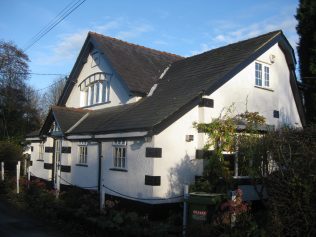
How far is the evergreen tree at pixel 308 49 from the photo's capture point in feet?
55.1

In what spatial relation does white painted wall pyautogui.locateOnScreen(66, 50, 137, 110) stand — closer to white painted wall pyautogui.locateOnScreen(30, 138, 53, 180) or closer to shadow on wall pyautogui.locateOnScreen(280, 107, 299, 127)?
white painted wall pyautogui.locateOnScreen(30, 138, 53, 180)

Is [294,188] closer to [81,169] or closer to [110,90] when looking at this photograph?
[81,169]

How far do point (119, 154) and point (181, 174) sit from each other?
2.65 m

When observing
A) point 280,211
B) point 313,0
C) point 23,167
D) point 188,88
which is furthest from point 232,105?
point 23,167

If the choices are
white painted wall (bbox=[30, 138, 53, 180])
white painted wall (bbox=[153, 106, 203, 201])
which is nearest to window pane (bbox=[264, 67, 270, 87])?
white painted wall (bbox=[153, 106, 203, 201])

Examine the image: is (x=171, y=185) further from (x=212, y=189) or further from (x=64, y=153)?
(x=64, y=153)

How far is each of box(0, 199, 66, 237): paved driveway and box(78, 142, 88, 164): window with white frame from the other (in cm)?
387

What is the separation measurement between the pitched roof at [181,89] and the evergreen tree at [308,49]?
1208 millimetres

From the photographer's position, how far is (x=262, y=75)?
54.6ft

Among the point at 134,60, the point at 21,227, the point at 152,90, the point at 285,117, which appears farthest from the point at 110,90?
the point at 21,227

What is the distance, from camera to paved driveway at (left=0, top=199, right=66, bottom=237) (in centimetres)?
1087

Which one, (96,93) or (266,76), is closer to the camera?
(266,76)

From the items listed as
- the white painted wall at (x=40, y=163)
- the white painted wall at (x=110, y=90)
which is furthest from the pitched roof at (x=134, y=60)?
the white painted wall at (x=40, y=163)

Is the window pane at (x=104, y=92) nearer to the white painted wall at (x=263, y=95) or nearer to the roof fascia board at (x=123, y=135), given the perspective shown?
the roof fascia board at (x=123, y=135)
